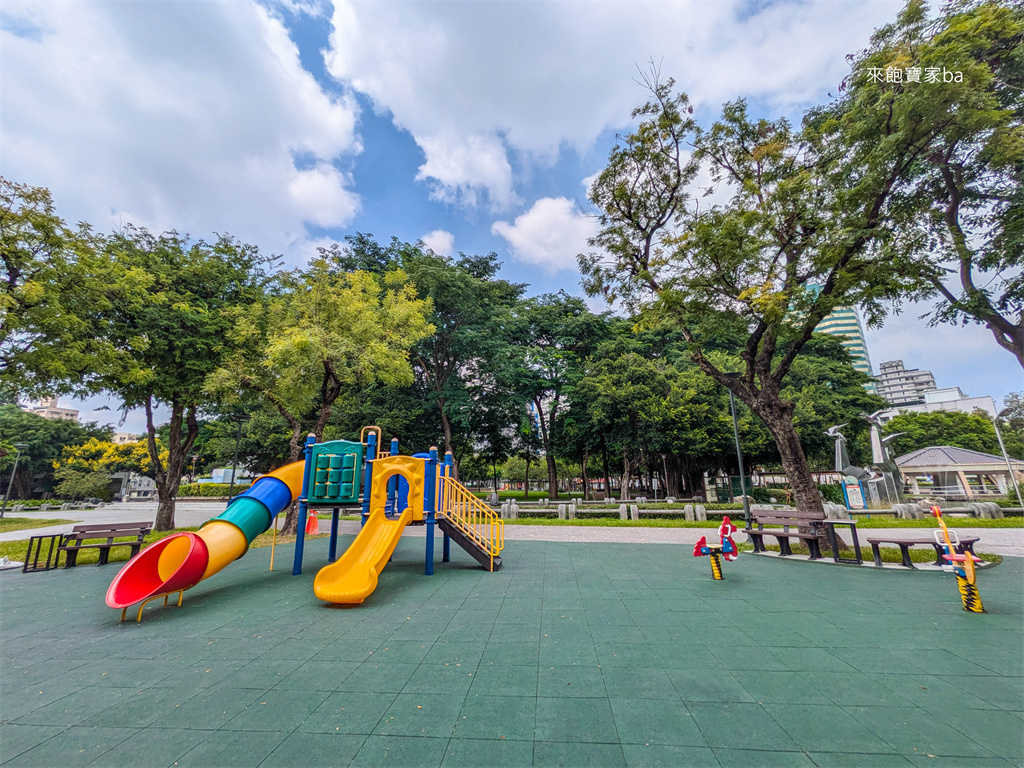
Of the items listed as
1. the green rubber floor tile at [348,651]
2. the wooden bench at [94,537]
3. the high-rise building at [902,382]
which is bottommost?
the green rubber floor tile at [348,651]

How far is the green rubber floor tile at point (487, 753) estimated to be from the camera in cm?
256

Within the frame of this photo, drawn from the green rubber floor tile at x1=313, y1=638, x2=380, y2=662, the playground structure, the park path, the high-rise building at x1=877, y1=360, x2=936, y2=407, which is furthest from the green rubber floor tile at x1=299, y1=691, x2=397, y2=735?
the high-rise building at x1=877, y1=360, x2=936, y2=407

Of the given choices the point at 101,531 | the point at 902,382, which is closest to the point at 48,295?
the point at 101,531

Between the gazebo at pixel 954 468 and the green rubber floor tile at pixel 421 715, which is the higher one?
the gazebo at pixel 954 468

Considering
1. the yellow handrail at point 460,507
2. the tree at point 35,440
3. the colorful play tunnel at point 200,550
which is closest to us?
the colorful play tunnel at point 200,550

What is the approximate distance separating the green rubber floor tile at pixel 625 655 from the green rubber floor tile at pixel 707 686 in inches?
11.7

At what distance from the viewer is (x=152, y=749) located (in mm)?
2715

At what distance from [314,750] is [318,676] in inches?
48.3

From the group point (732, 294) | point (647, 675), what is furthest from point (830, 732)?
point (732, 294)

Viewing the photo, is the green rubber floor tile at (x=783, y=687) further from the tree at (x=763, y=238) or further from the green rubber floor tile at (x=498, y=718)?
the tree at (x=763, y=238)

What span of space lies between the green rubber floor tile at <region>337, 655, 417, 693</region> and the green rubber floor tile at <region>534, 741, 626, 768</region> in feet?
4.85

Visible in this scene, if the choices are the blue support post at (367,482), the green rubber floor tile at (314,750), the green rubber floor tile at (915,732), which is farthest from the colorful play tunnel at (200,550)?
the green rubber floor tile at (915,732)

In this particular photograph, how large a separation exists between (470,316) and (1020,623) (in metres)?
22.6

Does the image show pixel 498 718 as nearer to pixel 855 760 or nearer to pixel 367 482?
pixel 855 760
